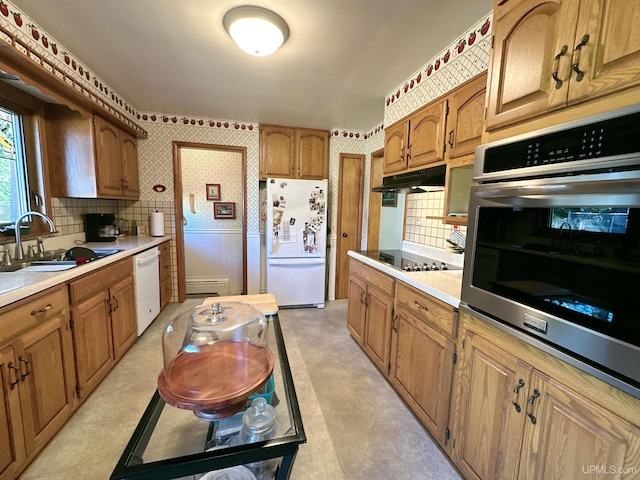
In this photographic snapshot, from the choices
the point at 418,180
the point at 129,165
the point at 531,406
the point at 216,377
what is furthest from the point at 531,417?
the point at 129,165

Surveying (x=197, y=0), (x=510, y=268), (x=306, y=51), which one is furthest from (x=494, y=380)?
(x=197, y=0)

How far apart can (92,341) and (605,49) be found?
285cm

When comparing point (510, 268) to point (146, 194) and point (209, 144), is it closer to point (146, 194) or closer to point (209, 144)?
point (209, 144)

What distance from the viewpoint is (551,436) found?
35.8 inches

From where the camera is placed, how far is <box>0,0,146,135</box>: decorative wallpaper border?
1.53 metres

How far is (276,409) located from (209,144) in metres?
3.32

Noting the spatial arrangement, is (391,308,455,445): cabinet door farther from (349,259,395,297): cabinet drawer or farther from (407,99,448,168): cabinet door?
(407,99,448,168): cabinet door

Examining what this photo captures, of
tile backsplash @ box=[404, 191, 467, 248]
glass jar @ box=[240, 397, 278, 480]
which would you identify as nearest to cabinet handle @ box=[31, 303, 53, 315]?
glass jar @ box=[240, 397, 278, 480]

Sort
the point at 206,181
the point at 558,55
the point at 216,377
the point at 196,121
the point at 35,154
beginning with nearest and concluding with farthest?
1. the point at 558,55
2. the point at 216,377
3. the point at 35,154
4. the point at 196,121
5. the point at 206,181

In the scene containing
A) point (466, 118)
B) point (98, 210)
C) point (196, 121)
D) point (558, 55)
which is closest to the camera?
→ point (558, 55)

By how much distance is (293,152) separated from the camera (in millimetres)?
3645

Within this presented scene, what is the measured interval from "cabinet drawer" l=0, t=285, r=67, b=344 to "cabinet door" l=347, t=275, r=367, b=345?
2.02 m

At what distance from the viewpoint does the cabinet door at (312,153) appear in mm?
3648

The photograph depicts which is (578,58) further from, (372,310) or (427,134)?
(372,310)
